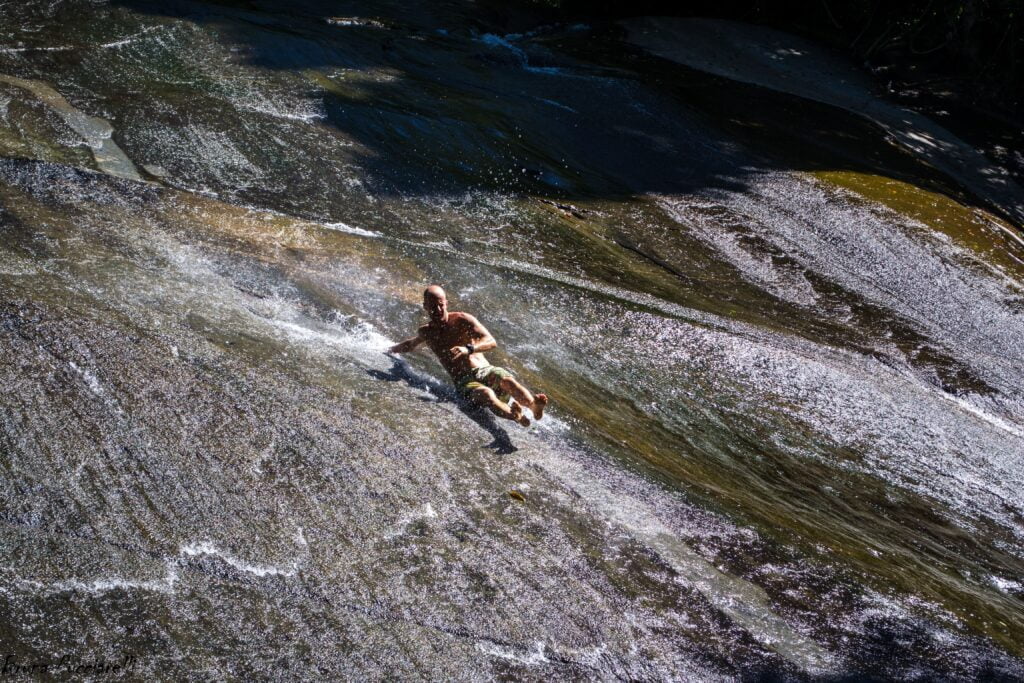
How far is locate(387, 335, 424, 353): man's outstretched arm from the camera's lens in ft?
21.3

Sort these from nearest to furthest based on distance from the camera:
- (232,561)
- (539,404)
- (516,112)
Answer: (232,561), (539,404), (516,112)

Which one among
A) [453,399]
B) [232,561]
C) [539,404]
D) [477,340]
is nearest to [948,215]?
[477,340]

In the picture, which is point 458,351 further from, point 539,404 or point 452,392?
point 539,404

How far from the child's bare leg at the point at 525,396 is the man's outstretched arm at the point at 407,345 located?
0.74m

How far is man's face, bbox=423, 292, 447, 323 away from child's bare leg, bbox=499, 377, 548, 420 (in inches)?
27.2

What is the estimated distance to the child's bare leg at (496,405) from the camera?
5.89 metres

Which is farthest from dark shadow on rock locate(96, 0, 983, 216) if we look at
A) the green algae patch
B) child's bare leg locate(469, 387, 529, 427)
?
child's bare leg locate(469, 387, 529, 427)

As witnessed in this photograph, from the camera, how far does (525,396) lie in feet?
19.9

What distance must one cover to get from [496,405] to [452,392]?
445 millimetres

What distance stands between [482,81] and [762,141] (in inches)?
147

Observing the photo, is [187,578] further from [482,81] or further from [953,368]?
[482,81]

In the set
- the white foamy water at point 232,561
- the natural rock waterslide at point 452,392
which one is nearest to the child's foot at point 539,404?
the natural rock waterslide at point 452,392

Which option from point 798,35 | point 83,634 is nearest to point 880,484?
point 83,634

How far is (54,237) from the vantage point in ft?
21.2
